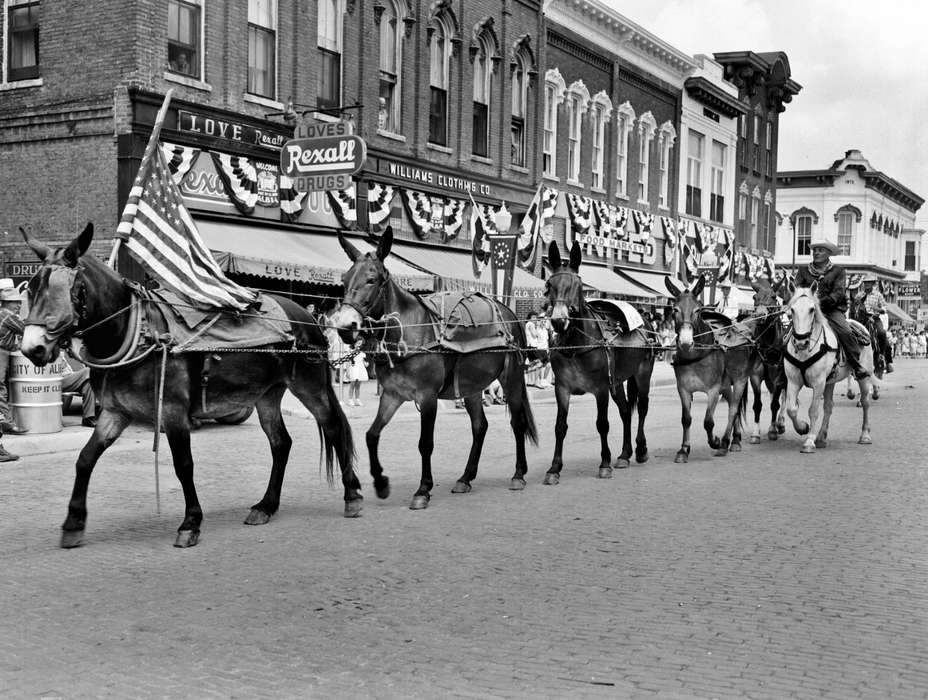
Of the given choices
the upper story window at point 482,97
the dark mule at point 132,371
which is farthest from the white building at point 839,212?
the dark mule at point 132,371

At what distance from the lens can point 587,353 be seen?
1187 cm

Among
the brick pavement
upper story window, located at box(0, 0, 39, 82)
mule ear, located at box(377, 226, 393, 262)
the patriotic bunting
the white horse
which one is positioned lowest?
the brick pavement

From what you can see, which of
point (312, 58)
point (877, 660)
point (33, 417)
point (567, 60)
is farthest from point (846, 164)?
point (877, 660)

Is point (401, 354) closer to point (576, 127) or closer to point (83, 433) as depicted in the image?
point (83, 433)

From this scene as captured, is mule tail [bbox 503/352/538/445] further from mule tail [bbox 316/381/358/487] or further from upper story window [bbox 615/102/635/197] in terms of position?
upper story window [bbox 615/102/635/197]

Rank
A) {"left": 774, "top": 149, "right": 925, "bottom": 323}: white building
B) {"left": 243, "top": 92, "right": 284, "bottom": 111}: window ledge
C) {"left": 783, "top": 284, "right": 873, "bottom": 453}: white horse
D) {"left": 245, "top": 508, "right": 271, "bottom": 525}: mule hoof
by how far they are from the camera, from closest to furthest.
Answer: {"left": 245, "top": 508, "right": 271, "bottom": 525}: mule hoof, {"left": 783, "top": 284, "right": 873, "bottom": 453}: white horse, {"left": 243, "top": 92, "right": 284, "bottom": 111}: window ledge, {"left": 774, "top": 149, "right": 925, "bottom": 323}: white building

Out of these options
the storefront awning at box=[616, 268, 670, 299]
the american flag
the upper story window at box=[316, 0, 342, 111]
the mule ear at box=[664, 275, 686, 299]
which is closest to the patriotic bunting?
A: the upper story window at box=[316, 0, 342, 111]

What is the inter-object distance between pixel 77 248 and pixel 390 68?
2052 cm

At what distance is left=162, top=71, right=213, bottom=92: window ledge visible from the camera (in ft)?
67.1

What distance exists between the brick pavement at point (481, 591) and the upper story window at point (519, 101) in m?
22.6

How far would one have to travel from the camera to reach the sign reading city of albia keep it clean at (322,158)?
21812mm

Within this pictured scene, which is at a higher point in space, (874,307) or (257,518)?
(874,307)

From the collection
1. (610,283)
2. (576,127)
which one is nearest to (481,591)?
(610,283)

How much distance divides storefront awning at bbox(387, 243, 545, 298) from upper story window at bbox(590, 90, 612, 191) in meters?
8.50
